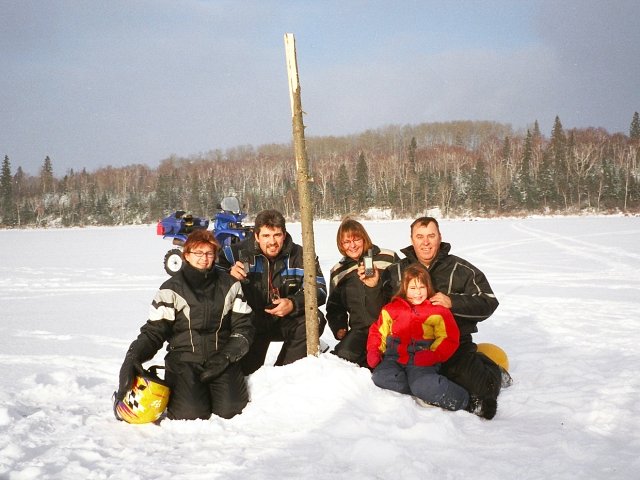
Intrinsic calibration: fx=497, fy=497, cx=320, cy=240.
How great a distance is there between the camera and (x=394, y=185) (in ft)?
203

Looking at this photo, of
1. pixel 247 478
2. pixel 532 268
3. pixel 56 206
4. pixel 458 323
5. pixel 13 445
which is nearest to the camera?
A: pixel 247 478

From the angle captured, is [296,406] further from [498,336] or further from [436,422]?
[498,336]

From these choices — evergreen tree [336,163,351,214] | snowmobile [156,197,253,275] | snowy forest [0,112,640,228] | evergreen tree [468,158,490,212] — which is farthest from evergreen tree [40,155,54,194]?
snowmobile [156,197,253,275]

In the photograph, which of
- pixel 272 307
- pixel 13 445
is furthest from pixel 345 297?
pixel 13 445

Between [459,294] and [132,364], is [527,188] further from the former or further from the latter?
[132,364]

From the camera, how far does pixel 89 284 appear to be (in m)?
10.4

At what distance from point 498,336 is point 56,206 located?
7835 centimetres

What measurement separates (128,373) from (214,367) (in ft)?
1.85

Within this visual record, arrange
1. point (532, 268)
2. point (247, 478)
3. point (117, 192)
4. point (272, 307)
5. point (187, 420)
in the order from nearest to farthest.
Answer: point (247, 478), point (187, 420), point (272, 307), point (532, 268), point (117, 192)

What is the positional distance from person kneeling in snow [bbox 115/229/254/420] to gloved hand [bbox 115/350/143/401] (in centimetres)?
4

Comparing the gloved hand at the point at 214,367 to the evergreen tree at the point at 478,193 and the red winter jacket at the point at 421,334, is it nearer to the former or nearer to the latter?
the red winter jacket at the point at 421,334

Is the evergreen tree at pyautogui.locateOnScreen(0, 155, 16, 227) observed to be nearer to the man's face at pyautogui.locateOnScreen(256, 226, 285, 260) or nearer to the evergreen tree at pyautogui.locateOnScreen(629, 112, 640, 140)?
the man's face at pyautogui.locateOnScreen(256, 226, 285, 260)

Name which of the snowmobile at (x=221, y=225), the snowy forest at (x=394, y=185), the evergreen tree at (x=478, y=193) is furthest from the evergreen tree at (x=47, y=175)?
the snowmobile at (x=221, y=225)

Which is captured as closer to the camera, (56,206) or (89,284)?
(89,284)
